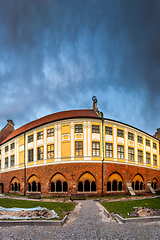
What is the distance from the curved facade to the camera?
25.5 metres

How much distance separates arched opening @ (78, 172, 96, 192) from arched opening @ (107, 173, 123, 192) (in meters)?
2.37

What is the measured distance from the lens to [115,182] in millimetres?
27109

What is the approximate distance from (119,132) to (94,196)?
10.2 m

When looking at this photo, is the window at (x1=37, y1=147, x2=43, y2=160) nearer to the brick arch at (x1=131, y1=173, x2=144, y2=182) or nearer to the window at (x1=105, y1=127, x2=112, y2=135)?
the window at (x1=105, y1=127, x2=112, y2=135)

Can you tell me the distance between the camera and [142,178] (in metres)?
31.9

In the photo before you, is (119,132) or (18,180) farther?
(18,180)

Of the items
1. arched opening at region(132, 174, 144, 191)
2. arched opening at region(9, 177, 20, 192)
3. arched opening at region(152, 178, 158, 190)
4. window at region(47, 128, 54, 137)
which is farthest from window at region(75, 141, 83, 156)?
arched opening at region(152, 178, 158, 190)

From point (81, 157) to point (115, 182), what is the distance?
21.1ft

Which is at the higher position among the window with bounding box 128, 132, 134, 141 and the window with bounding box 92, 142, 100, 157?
the window with bounding box 128, 132, 134, 141

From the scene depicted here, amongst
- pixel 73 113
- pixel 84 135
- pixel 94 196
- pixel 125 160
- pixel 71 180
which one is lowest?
pixel 94 196

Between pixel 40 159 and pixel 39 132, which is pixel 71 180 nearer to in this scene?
pixel 40 159

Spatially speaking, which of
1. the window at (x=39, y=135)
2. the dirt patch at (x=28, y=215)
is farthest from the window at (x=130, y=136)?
the dirt patch at (x=28, y=215)

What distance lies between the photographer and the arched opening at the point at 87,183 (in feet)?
82.7

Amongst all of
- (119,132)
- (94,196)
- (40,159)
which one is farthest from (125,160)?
(40,159)
